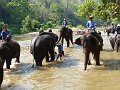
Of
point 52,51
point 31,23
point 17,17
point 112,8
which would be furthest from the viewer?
point 17,17

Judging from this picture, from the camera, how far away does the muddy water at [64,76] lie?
9.93m

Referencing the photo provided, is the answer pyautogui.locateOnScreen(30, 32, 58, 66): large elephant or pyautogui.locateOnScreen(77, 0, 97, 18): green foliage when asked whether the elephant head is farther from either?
pyautogui.locateOnScreen(77, 0, 97, 18): green foliage

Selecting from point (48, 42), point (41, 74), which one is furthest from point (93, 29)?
point (41, 74)

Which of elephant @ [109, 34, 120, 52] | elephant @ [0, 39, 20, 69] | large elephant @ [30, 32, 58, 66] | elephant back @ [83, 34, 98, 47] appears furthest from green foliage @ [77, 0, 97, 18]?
elephant back @ [83, 34, 98, 47]

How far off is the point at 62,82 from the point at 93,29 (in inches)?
156

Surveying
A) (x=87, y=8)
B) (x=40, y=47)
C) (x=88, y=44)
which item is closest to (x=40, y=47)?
(x=40, y=47)

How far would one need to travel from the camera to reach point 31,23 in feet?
169

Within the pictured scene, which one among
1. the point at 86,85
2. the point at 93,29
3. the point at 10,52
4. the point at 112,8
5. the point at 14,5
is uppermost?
the point at 14,5

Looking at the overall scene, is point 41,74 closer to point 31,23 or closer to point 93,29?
point 93,29

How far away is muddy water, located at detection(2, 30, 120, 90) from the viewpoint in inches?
391

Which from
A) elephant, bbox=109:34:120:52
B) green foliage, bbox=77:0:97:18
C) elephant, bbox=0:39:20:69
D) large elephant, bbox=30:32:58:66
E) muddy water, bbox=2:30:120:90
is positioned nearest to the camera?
muddy water, bbox=2:30:120:90

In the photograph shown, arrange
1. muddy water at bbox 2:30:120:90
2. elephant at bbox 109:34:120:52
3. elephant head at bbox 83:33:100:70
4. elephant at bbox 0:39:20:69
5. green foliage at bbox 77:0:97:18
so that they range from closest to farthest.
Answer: muddy water at bbox 2:30:120:90 < elephant head at bbox 83:33:100:70 < elephant at bbox 0:39:20:69 < elephant at bbox 109:34:120:52 < green foliage at bbox 77:0:97:18

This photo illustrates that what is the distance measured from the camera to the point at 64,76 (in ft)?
37.4

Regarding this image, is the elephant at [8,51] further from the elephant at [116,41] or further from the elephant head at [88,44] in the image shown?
Answer: the elephant at [116,41]
